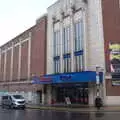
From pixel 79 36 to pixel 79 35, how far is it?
17 centimetres

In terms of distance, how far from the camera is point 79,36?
4591 centimetres

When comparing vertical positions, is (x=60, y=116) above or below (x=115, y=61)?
below

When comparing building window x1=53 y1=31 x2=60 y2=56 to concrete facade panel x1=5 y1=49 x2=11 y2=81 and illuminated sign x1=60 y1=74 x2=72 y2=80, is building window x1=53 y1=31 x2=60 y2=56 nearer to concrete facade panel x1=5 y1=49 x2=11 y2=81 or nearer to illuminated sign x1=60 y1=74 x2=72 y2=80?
illuminated sign x1=60 y1=74 x2=72 y2=80

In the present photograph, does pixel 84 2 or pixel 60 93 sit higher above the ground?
pixel 84 2

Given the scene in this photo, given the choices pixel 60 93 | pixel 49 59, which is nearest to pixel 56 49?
pixel 49 59

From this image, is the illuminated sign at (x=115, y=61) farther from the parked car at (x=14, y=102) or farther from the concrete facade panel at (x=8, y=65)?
the concrete facade panel at (x=8, y=65)

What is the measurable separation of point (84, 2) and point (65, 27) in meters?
6.21

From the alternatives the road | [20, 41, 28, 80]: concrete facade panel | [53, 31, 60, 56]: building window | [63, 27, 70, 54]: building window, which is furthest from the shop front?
the road

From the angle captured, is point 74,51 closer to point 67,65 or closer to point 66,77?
point 67,65

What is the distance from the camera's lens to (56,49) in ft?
170

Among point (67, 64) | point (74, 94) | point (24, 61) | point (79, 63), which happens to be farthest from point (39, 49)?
point (74, 94)

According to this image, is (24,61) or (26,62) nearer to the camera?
(26,62)

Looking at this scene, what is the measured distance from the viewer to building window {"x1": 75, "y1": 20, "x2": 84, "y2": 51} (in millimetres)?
45469

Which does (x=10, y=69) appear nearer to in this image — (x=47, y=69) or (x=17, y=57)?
(x=17, y=57)
